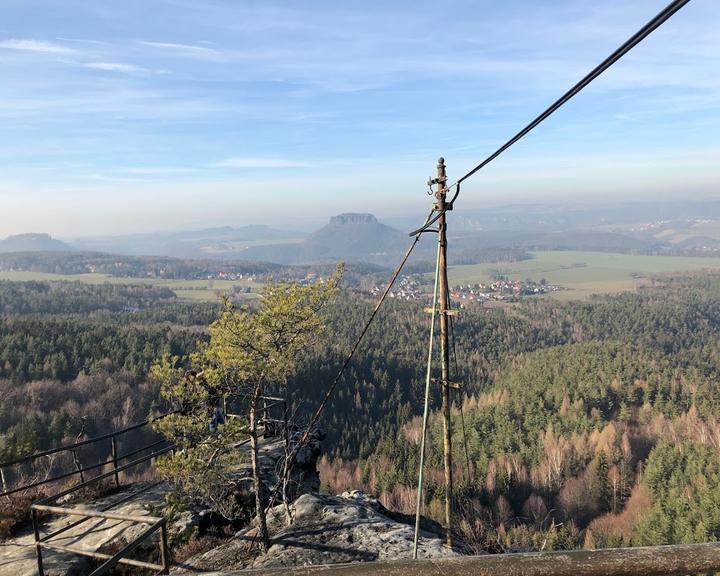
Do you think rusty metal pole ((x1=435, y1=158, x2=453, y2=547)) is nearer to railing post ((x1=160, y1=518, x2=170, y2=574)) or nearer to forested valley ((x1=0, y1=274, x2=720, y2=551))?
railing post ((x1=160, y1=518, x2=170, y2=574))

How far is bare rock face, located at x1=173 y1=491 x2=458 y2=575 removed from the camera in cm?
1150

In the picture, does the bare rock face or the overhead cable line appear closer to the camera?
the overhead cable line

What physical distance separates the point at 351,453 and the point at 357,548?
96.6 meters

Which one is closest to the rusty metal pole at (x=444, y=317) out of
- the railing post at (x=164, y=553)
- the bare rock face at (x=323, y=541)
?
the bare rock face at (x=323, y=541)

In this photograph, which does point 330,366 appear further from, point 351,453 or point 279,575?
point 279,575

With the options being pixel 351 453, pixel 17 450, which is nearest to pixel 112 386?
pixel 351 453

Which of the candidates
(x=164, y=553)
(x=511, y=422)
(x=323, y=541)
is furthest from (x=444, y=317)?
A: (x=511, y=422)

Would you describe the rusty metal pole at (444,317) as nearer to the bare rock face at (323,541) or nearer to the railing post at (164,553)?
the bare rock face at (323,541)

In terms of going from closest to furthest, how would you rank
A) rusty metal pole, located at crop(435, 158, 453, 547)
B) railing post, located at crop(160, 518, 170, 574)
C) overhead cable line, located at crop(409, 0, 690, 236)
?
overhead cable line, located at crop(409, 0, 690, 236) < railing post, located at crop(160, 518, 170, 574) < rusty metal pole, located at crop(435, 158, 453, 547)

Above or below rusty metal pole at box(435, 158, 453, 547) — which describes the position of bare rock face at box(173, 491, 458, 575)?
below

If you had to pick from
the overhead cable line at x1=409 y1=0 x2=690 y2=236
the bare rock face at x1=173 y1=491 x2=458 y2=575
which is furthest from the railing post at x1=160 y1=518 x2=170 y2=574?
the overhead cable line at x1=409 y1=0 x2=690 y2=236

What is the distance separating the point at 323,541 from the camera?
12273mm

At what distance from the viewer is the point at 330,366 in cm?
13588

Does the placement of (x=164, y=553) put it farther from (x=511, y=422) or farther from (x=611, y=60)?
(x=511, y=422)
